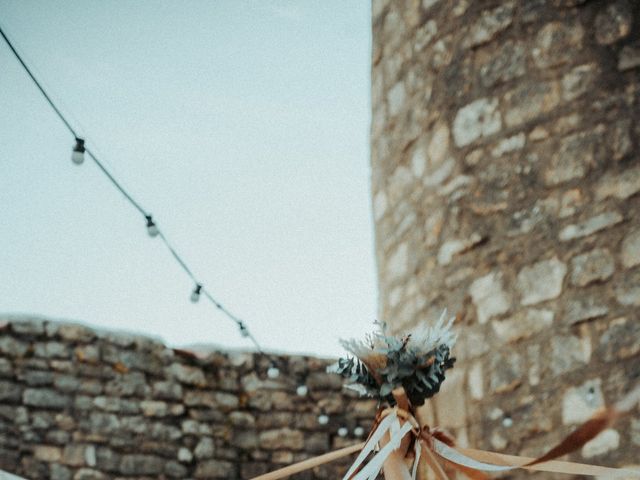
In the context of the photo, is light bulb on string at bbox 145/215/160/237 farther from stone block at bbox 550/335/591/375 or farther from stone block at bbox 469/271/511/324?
stone block at bbox 550/335/591/375

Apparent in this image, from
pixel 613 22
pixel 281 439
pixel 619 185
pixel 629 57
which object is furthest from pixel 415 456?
pixel 281 439

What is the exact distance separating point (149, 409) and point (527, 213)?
296 centimetres

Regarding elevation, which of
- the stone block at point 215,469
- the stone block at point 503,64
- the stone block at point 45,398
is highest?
the stone block at point 503,64

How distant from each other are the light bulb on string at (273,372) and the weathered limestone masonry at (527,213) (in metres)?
2.05

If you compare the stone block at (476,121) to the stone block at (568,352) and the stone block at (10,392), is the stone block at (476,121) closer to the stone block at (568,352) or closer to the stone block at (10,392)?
the stone block at (568,352)

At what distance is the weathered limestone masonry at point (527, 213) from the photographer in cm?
271

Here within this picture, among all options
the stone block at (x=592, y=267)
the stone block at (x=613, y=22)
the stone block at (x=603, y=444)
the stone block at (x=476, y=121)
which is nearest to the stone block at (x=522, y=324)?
the stone block at (x=592, y=267)

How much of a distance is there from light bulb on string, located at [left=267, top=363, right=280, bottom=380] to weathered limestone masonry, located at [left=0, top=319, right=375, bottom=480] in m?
0.04

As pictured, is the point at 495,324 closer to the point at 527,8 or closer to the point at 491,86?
the point at 491,86

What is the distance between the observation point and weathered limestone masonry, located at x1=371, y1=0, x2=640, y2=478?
2.71m

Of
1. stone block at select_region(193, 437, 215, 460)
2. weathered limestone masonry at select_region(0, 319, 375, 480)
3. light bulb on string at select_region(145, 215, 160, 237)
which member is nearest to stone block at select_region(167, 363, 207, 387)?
weathered limestone masonry at select_region(0, 319, 375, 480)

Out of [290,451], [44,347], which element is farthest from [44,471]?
[290,451]

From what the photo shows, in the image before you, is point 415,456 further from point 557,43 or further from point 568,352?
point 557,43

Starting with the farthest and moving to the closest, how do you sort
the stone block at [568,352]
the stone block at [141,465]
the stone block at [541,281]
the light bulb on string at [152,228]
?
the stone block at [141,465] → the light bulb on string at [152,228] → the stone block at [541,281] → the stone block at [568,352]
